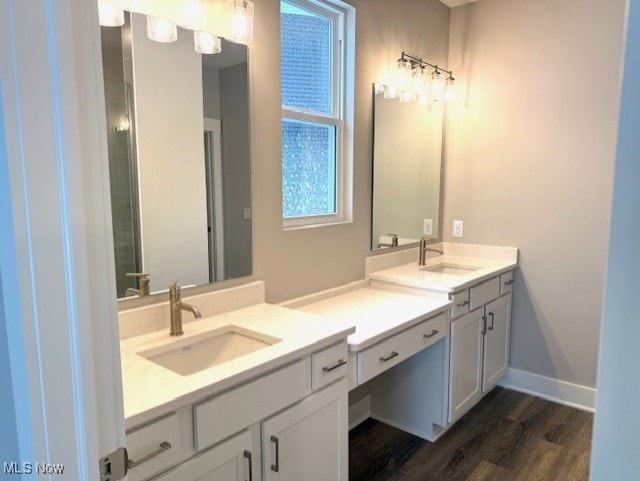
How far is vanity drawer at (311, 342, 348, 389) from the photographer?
1.50 meters

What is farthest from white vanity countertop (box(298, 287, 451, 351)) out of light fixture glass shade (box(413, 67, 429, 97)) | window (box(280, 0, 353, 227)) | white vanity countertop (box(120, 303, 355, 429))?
light fixture glass shade (box(413, 67, 429, 97))

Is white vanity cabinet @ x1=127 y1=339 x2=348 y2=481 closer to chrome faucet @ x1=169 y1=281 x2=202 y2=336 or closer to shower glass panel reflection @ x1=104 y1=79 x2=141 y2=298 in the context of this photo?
chrome faucet @ x1=169 y1=281 x2=202 y2=336

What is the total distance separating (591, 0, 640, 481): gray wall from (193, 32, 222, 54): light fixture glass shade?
1.42 metres

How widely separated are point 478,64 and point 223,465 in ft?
9.40

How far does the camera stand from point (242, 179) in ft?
6.12

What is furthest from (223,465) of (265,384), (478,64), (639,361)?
(478,64)

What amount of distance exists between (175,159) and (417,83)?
5.71ft

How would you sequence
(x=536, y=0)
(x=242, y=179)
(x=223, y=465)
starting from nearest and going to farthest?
(x=223, y=465), (x=242, y=179), (x=536, y=0)

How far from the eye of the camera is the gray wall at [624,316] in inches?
22.7

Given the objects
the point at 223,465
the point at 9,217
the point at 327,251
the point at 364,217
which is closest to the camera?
the point at 9,217

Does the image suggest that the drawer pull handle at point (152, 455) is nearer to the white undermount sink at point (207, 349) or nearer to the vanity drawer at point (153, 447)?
the vanity drawer at point (153, 447)

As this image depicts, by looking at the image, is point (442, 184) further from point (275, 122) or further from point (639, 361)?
point (639, 361)

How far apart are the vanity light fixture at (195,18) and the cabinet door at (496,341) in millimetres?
2026

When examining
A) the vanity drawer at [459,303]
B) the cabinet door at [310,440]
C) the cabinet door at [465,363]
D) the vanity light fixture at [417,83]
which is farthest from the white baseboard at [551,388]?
the vanity light fixture at [417,83]
